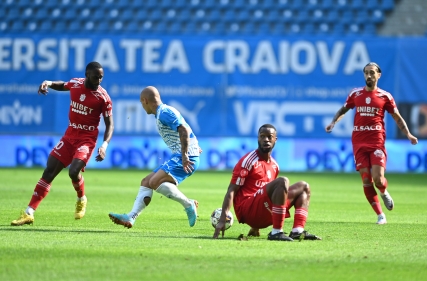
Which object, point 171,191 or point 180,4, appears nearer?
point 171,191

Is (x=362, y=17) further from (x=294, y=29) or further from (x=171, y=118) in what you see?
(x=171, y=118)

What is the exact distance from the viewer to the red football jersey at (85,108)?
10633mm

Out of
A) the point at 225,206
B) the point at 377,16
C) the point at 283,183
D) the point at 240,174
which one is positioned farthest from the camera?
the point at 377,16

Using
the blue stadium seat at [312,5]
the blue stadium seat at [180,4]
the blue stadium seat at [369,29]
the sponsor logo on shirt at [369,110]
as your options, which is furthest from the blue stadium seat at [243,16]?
the sponsor logo on shirt at [369,110]

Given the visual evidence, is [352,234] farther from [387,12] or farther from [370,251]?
[387,12]

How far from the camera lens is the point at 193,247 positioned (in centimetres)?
809

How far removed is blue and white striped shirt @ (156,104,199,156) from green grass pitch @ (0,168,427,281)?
3.15 ft

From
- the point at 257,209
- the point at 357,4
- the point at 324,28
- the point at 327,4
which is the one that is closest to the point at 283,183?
the point at 257,209

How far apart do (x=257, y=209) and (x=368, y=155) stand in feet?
11.4

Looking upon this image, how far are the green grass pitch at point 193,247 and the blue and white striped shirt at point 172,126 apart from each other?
0.96m

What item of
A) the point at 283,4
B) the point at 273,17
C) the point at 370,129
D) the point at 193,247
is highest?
the point at 283,4

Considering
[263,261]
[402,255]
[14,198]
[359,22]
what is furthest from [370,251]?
[359,22]

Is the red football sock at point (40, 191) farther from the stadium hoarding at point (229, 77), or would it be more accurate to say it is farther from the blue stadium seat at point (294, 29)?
the blue stadium seat at point (294, 29)

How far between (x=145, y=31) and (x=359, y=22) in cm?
688
